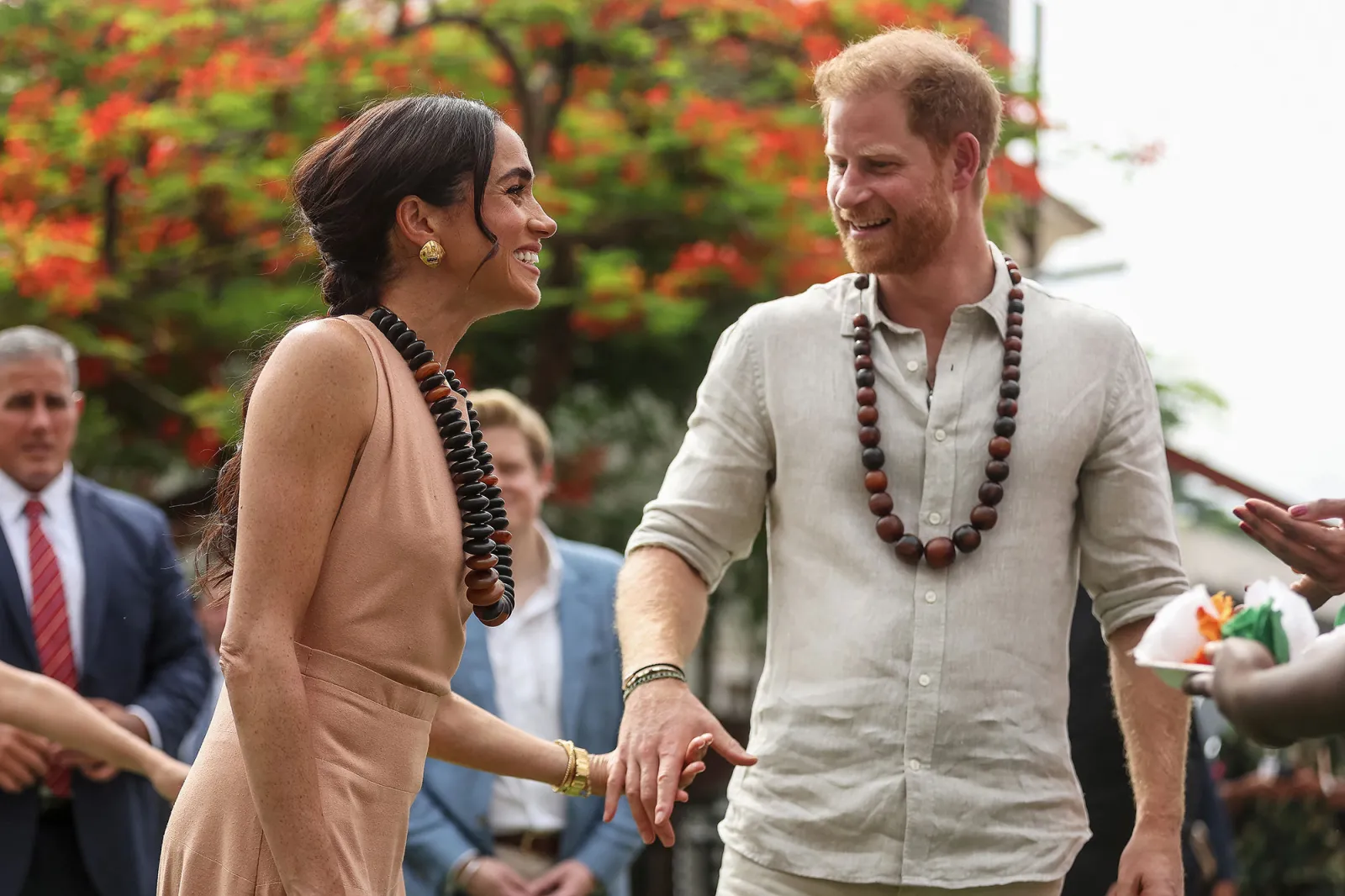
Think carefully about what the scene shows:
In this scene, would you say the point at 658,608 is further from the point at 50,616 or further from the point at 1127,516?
the point at 50,616

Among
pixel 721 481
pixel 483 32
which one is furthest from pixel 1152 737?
pixel 483 32

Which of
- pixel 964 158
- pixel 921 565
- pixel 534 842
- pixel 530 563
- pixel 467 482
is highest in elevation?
pixel 964 158

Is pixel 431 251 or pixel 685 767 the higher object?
pixel 431 251

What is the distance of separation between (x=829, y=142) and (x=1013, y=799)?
1.42 metres

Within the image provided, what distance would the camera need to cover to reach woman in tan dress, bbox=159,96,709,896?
2496 mm

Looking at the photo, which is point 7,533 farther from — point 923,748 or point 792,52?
point 792,52

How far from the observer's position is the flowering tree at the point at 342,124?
850 centimetres

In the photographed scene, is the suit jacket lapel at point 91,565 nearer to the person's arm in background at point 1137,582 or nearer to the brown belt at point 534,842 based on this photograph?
the brown belt at point 534,842

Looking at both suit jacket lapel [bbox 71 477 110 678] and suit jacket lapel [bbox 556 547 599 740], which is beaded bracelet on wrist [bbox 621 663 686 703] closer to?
suit jacket lapel [bbox 556 547 599 740]

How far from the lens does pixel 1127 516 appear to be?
133 inches

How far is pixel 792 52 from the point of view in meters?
9.56

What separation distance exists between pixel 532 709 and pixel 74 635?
4.68 feet

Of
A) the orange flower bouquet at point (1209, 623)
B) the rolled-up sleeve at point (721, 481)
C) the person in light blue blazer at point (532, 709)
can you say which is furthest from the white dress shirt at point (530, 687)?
the orange flower bouquet at point (1209, 623)

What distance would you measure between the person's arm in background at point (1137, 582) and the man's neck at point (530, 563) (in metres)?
2.39
